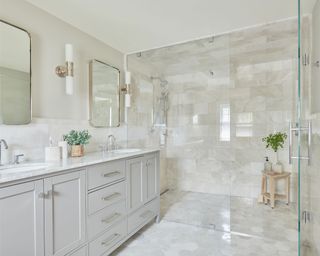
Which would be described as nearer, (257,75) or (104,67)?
(104,67)

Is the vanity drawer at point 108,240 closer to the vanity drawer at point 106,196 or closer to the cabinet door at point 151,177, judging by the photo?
the vanity drawer at point 106,196

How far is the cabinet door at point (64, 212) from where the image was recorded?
133 cm

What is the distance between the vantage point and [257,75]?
3406 mm

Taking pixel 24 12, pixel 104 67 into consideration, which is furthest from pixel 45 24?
pixel 104 67

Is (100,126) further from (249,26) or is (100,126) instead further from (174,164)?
(249,26)

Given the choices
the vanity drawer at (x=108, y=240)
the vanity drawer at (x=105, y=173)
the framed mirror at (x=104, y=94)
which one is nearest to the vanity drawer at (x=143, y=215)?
the vanity drawer at (x=108, y=240)

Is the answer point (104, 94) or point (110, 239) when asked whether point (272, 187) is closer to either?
point (110, 239)

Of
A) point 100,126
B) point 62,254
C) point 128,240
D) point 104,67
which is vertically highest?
point 104,67

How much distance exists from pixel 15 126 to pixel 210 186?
295 centimetres

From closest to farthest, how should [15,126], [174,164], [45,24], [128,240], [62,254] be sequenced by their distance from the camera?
[62,254] < [15,126] < [45,24] < [128,240] < [174,164]

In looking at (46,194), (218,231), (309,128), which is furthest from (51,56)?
(218,231)

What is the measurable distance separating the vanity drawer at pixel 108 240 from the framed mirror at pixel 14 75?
3.70ft

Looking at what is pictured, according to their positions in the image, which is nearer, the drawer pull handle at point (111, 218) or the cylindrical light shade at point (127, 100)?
the drawer pull handle at point (111, 218)

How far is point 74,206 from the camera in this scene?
1.50 meters
